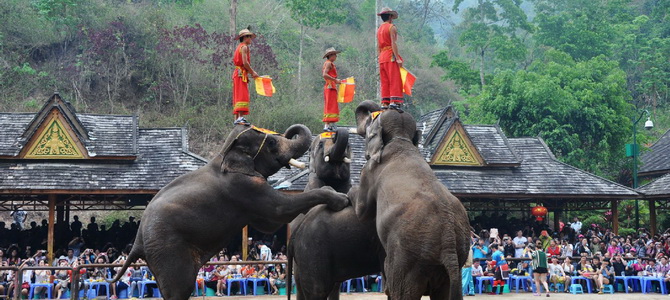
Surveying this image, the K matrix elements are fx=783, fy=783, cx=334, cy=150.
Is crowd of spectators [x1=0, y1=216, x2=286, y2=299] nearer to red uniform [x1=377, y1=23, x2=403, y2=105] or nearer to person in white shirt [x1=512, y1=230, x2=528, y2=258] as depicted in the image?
person in white shirt [x1=512, y1=230, x2=528, y2=258]

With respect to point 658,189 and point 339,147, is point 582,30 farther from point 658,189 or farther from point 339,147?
point 339,147

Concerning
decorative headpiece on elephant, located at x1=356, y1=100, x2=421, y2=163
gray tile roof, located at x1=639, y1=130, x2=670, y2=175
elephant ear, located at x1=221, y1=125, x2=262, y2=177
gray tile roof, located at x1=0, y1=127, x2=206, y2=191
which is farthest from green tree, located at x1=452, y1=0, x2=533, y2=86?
decorative headpiece on elephant, located at x1=356, y1=100, x2=421, y2=163

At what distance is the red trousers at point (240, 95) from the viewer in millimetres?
11242

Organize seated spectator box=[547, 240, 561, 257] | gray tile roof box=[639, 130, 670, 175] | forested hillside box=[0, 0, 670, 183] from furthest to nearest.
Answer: forested hillside box=[0, 0, 670, 183] → gray tile roof box=[639, 130, 670, 175] → seated spectator box=[547, 240, 561, 257]

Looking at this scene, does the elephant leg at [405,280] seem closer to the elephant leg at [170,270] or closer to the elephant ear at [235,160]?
the elephant ear at [235,160]

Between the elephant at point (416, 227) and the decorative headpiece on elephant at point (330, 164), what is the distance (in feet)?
5.66

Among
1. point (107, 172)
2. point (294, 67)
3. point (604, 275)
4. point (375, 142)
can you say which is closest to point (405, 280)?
point (375, 142)

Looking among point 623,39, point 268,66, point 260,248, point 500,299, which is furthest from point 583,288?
point 623,39

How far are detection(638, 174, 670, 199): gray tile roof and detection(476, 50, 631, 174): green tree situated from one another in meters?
8.19

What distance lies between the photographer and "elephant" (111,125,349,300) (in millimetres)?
10055

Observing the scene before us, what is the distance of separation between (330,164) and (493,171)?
1562 cm

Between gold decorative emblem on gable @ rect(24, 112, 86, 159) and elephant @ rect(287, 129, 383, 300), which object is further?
gold decorative emblem on gable @ rect(24, 112, 86, 159)

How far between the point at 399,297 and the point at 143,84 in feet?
113

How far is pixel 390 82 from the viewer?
1013 cm
